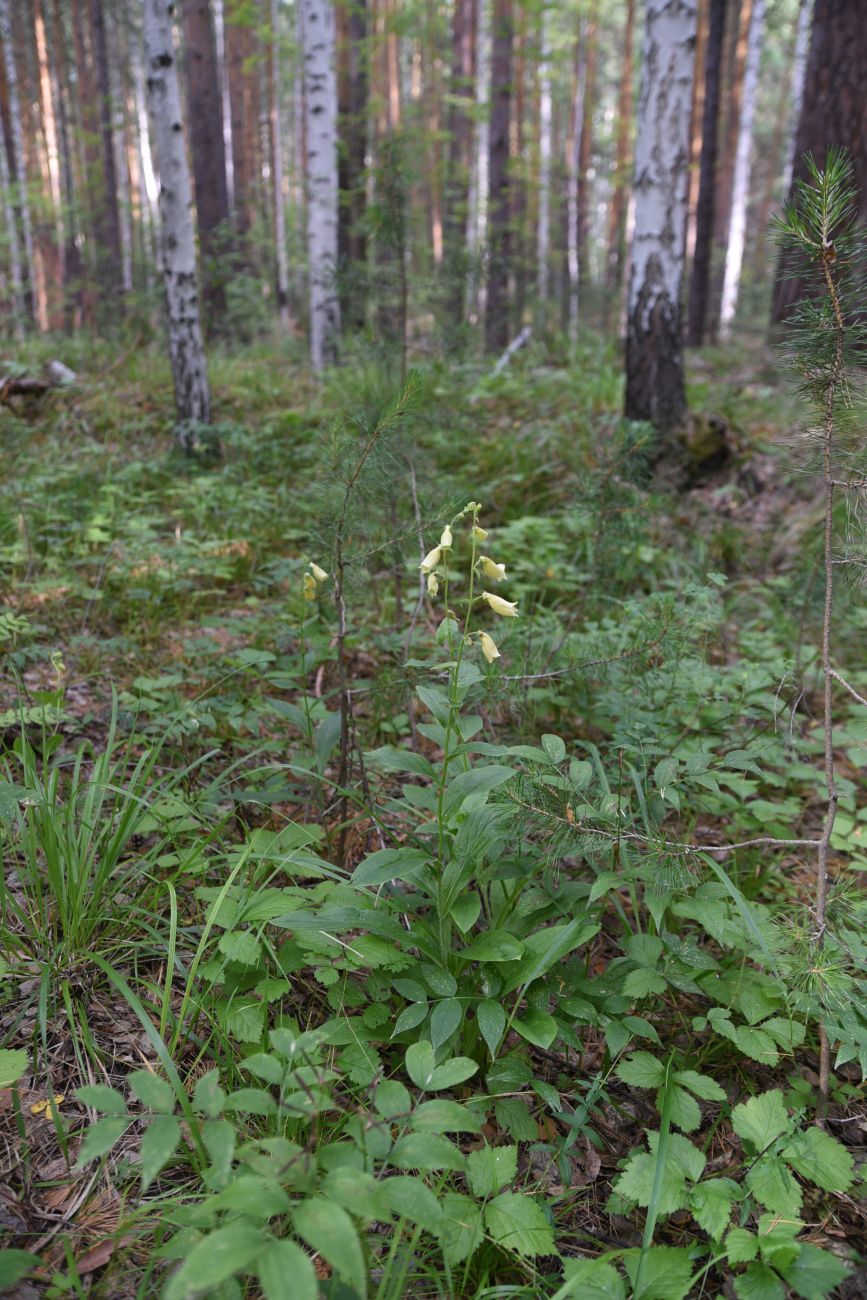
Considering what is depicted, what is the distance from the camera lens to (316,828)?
7.04 feet

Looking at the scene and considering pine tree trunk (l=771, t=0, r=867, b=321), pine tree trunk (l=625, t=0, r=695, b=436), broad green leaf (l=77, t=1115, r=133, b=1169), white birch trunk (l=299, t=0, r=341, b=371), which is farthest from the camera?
white birch trunk (l=299, t=0, r=341, b=371)

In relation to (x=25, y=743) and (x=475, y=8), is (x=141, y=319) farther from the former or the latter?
(x=475, y=8)

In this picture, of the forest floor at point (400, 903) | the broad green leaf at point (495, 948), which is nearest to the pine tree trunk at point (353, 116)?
the forest floor at point (400, 903)

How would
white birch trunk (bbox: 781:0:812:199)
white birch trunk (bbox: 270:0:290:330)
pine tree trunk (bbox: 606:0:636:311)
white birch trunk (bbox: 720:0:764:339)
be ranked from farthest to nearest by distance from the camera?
pine tree trunk (bbox: 606:0:636:311) < white birch trunk (bbox: 270:0:290:330) < white birch trunk (bbox: 720:0:764:339) < white birch trunk (bbox: 781:0:812:199)

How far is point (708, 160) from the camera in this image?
36.0 ft

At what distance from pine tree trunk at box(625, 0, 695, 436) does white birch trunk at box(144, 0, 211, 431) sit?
3094 mm

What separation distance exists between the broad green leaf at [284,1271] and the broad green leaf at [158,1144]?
178 millimetres

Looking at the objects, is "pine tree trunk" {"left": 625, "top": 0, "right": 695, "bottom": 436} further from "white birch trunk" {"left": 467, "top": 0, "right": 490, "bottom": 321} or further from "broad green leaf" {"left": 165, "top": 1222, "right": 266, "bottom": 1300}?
"broad green leaf" {"left": 165, "top": 1222, "right": 266, "bottom": 1300}

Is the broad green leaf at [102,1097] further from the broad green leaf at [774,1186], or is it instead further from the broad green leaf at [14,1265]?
the broad green leaf at [774,1186]

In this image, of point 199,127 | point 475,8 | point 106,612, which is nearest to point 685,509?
point 106,612

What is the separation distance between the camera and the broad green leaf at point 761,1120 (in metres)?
1.50

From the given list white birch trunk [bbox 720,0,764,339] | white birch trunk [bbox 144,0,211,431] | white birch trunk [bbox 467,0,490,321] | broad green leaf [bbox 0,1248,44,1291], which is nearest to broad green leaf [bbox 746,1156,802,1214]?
broad green leaf [bbox 0,1248,44,1291]

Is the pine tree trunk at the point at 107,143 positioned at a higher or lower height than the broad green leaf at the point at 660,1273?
higher

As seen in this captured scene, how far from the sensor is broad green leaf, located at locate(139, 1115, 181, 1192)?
40.3 inches
